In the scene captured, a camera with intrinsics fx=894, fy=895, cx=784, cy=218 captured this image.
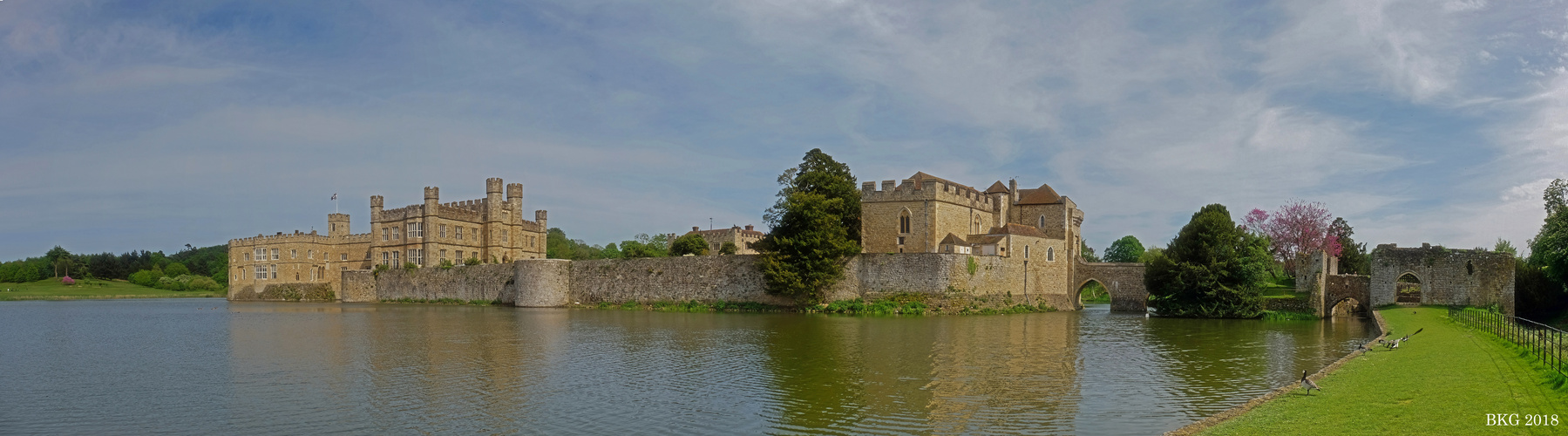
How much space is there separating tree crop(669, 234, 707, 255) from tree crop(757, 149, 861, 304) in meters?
16.2

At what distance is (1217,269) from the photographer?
38781mm

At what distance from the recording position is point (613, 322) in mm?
35656

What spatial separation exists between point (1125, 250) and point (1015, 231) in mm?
58243

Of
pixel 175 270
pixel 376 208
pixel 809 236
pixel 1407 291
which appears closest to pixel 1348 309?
pixel 1407 291

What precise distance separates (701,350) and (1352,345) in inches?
706

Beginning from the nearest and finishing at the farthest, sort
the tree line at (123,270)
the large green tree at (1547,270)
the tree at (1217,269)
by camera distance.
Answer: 1. the large green tree at (1547,270)
2. the tree at (1217,269)
3. the tree line at (123,270)

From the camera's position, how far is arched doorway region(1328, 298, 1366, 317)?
4089 cm

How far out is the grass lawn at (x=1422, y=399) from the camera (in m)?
10.0

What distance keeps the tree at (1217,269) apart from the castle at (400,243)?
154 ft

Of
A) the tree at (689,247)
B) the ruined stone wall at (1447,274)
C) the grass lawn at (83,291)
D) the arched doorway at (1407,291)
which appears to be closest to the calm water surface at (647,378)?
the ruined stone wall at (1447,274)

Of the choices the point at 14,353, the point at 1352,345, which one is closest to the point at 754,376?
the point at 1352,345

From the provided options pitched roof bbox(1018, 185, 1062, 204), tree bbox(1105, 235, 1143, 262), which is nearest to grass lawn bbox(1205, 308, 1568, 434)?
pitched roof bbox(1018, 185, 1062, 204)

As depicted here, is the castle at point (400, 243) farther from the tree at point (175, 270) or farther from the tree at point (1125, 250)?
the tree at point (1125, 250)

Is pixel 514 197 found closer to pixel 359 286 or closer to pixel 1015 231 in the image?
pixel 359 286
